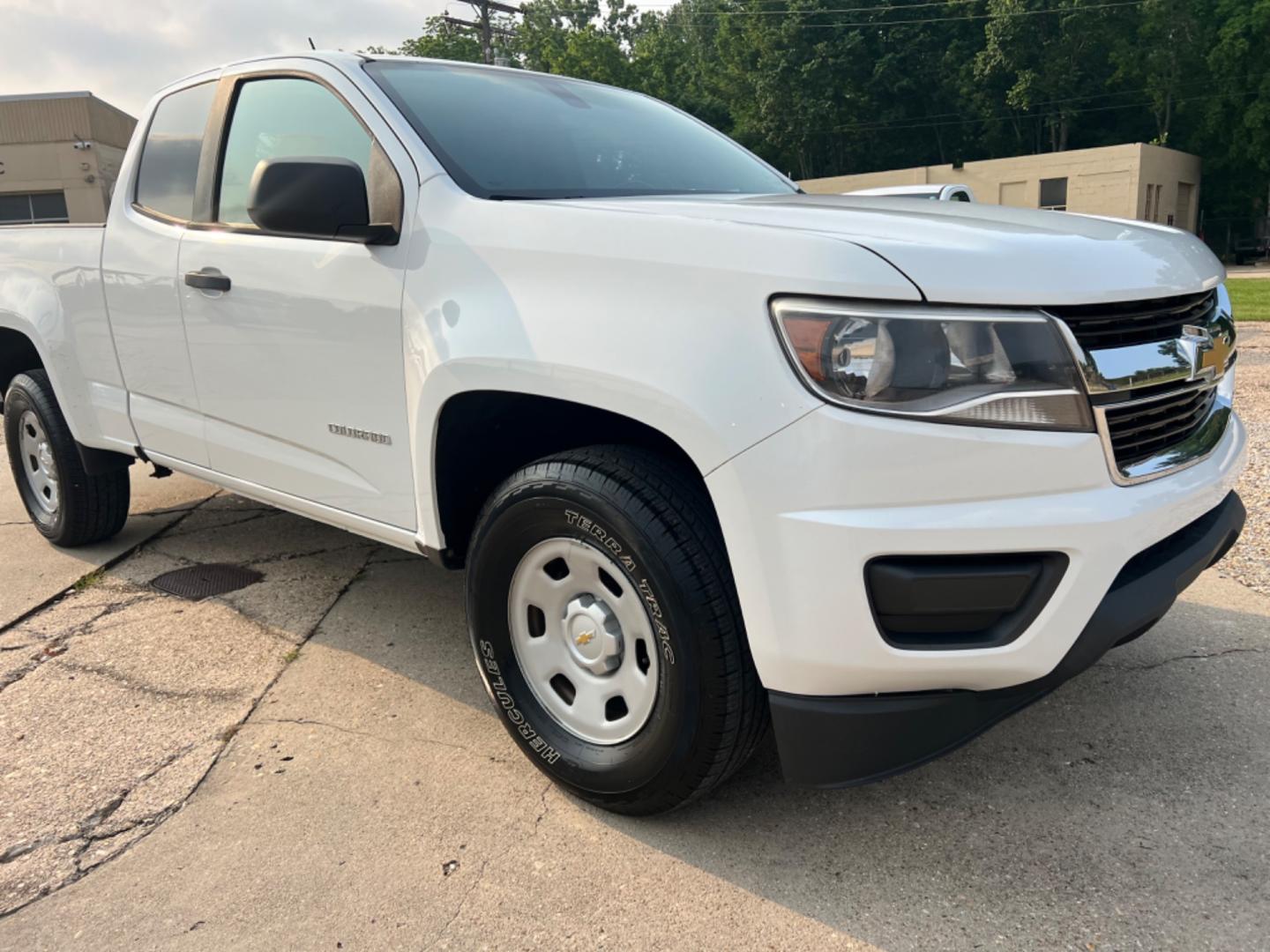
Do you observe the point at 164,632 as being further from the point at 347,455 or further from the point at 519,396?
the point at 519,396

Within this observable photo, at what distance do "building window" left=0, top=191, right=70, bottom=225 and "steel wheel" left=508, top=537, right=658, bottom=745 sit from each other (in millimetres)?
32785

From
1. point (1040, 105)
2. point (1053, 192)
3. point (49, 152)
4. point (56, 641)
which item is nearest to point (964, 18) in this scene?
point (1040, 105)

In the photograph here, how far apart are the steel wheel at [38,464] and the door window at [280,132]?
188 centimetres

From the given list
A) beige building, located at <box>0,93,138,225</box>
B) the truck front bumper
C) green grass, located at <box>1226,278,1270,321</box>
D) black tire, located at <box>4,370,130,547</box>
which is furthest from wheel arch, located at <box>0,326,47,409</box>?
beige building, located at <box>0,93,138,225</box>

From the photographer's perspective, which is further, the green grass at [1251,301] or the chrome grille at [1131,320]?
the green grass at [1251,301]

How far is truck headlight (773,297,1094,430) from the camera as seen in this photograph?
183 cm

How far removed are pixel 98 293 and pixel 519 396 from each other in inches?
90.0

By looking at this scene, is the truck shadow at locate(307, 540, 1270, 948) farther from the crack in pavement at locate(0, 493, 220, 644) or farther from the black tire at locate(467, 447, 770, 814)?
the crack in pavement at locate(0, 493, 220, 644)

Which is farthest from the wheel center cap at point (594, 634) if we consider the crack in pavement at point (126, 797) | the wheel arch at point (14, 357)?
the wheel arch at point (14, 357)

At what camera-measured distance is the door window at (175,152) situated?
354 centimetres

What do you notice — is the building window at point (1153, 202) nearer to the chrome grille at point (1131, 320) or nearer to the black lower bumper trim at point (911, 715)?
the chrome grille at point (1131, 320)

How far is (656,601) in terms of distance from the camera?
2100 millimetres

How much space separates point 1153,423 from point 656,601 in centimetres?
109

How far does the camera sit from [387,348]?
265cm
